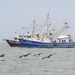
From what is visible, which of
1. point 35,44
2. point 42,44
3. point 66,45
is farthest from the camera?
point 42,44

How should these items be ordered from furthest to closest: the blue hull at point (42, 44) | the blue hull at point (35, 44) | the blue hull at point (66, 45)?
the blue hull at point (35, 44) → the blue hull at point (42, 44) → the blue hull at point (66, 45)

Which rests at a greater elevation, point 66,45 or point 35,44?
point 35,44

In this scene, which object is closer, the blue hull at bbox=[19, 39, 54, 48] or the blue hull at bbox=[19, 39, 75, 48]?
the blue hull at bbox=[19, 39, 75, 48]

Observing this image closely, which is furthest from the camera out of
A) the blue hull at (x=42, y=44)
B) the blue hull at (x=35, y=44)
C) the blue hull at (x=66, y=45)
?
the blue hull at (x=35, y=44)

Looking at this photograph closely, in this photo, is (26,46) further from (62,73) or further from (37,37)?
(62,73)

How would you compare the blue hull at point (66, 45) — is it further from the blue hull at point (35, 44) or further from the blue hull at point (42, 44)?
the blue hull at point (35, 44)

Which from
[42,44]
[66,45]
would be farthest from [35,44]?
[66,45]

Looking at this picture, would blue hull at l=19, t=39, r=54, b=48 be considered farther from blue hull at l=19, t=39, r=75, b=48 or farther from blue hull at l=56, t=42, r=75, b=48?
blue hull at l=56, t=42, r=75, b=48

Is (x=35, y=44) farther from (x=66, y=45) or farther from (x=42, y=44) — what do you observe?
(x=66, y=45)

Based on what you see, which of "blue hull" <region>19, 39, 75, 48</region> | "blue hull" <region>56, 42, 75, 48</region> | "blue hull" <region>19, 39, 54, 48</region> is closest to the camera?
"blue hull" <region>56, 42, 75, 48</region>

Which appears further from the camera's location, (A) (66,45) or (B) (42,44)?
(B) (42,44)

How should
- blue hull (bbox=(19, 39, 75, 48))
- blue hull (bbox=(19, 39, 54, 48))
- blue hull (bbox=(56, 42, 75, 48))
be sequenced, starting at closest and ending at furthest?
1. blue hull (bbox=(56, 42, 75, 48))
2. blue hull (bbox=(19, 39, 75, 48))
3. blue hull (bbox=(19, 39, 54, 48))

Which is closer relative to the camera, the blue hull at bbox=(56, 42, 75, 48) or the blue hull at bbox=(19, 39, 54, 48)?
the blue hull at bbox=(56, 42, 75, 48)

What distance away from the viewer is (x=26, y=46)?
13788cm
